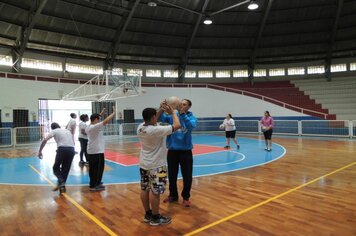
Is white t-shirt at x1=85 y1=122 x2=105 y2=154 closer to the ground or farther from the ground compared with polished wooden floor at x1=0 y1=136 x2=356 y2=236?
farther from the ground

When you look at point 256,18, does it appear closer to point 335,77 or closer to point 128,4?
point 335,77

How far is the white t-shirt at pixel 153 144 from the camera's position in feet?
13.1

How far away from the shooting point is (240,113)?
906 inches

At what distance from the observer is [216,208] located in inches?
197

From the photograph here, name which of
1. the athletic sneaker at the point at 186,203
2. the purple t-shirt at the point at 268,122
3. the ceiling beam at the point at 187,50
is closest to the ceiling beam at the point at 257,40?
the ceiling beam at the point at 187,50

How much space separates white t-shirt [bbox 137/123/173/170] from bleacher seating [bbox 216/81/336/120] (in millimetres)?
18855

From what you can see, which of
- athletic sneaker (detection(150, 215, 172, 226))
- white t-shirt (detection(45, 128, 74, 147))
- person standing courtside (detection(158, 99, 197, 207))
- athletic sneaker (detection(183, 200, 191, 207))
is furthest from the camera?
white t-shirt (detection(45, 128, 74, 147))

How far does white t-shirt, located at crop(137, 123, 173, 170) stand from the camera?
399 cm

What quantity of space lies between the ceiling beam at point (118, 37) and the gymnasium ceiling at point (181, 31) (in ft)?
0.24

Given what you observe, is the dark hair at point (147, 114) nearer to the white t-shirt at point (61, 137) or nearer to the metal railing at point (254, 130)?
the white t-shirt at point (61, 137)

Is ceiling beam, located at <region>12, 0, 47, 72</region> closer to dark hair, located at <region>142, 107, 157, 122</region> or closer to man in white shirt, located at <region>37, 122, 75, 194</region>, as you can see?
man in white shirt, located at <region>37, 122, 75, 194</region>

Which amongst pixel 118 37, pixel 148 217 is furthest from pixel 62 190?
pixel 118 37

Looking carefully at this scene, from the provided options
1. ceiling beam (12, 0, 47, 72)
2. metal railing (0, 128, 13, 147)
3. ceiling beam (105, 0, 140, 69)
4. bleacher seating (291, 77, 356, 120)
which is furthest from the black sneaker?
bleacher seating (291, 77, 356, 120)

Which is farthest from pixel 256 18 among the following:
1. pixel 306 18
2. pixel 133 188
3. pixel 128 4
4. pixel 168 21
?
pixel 133 188
